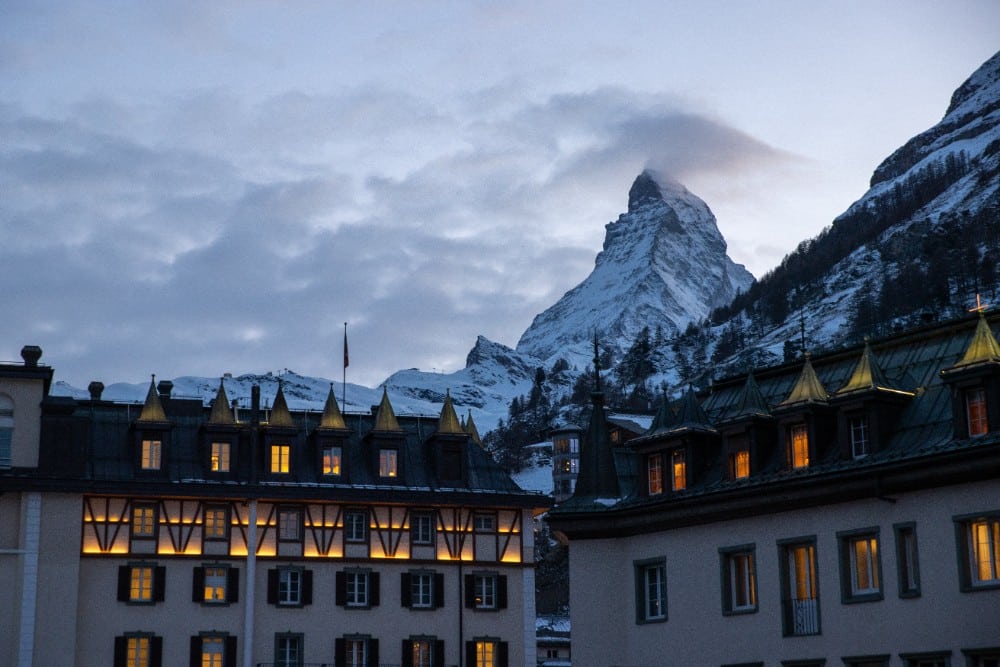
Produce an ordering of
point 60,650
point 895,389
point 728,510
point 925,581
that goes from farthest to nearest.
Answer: point 60,650 < point 728,510 < point 895,389 < point 925,581

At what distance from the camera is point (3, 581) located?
66.7 m

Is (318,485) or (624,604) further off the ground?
(318,485)

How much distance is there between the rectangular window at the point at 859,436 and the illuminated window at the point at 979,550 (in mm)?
3679

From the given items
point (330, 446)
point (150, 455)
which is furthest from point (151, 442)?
point (330, 446)

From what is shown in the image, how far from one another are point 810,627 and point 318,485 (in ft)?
120

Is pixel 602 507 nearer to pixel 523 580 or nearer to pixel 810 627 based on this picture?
pixel 810 627

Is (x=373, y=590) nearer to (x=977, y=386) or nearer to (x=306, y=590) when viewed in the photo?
(x=306, y=590)

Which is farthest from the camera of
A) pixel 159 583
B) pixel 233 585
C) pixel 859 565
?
pixel 233 585

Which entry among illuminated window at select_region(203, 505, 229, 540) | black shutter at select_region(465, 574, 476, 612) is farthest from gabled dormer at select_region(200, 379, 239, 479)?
black shutter at select_region(465, 574, 476, 612)

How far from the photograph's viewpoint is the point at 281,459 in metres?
73.0

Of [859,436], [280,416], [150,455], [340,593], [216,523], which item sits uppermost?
[280,416]

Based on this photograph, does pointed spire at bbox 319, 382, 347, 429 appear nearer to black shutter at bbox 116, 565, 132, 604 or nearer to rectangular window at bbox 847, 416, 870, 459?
black shutter at bbox 116, 565, 132, 604

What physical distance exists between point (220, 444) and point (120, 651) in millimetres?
10346

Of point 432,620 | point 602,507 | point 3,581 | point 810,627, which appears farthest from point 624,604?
point 3,581
